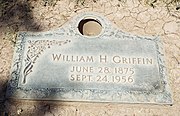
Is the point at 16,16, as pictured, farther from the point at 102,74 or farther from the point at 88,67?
the point at 102,74

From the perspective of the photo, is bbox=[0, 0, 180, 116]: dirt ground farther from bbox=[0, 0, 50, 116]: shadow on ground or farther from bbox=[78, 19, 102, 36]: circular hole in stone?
bbox=[78, 19, 102, 36]: circular hole in stone

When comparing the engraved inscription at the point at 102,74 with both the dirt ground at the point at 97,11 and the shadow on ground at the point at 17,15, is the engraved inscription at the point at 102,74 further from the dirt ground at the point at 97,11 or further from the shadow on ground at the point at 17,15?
the shadow on ground at the point at 17,15

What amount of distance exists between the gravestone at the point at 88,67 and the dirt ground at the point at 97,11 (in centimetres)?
5

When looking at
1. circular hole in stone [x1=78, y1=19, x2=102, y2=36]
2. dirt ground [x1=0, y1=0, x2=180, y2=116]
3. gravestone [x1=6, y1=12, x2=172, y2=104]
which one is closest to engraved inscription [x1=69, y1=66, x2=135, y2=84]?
gravestone [x1=6, y1=12, x2=172, y2=104]

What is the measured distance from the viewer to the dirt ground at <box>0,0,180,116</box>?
235 centimetres

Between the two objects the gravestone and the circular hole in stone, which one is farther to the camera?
the circular hole in stone

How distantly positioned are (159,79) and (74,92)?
67 centimetres

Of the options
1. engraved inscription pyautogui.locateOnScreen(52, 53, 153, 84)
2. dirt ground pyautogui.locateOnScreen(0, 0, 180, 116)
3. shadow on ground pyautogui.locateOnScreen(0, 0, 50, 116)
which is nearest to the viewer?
dirt ground pyautogui.locateOnScreen(0, 0, 180, 116)

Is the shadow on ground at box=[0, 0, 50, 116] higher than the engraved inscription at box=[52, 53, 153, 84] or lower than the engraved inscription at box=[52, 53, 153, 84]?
higher

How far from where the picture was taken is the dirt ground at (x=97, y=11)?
2.35m

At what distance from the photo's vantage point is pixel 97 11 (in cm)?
291

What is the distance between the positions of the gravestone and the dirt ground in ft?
0.18

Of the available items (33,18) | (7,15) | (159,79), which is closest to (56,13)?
(33,18)

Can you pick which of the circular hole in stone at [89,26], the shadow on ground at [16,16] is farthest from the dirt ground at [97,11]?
the circular hole in stone at [89,26]
